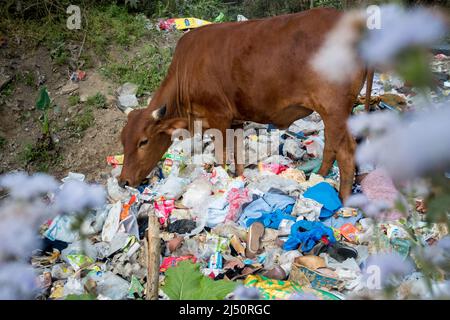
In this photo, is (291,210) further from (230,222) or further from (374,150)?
(374,150)

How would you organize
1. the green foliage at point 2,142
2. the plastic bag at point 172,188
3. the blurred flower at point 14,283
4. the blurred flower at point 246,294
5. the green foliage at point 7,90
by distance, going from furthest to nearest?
the green foliage at point 7,90 < the green foliage at point 2,142 < the plastic bag at point 172,188 < the blurred flower at point 246,294 < the blurred flower at point 14,283

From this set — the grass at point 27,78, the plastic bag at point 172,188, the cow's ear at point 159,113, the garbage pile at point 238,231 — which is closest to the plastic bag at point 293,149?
the garbage pile at point 238,231

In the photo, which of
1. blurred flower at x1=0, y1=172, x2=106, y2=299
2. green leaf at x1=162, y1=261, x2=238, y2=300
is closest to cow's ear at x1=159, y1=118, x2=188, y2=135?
green leaf at x1=162, y1=261, x2=238, y2=300

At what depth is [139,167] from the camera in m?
4.24

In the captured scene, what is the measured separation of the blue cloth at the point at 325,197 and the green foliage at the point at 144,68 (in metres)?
2.82

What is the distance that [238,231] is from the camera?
3.53 m

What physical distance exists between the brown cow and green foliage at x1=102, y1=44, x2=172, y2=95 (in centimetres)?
162

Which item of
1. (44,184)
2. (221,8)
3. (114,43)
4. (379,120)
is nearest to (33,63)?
(114,43)

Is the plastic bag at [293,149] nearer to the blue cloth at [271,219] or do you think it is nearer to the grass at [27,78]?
the blue cloth at [271,219]

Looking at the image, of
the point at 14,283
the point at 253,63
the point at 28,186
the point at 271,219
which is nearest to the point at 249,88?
the point at 253,63

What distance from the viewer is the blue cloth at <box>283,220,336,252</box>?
10.6ft

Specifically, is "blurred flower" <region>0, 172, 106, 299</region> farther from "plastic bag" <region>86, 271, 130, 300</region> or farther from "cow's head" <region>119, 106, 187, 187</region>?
"cow's head" <region>119, 106, 187, 187</region>

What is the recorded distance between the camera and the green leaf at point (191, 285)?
1.27m

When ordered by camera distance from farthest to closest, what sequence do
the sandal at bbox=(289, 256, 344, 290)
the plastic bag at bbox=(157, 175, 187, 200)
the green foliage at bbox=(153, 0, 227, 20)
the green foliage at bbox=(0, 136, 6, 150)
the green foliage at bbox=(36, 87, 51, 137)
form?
the green foliage at bbox=(153, 0, 227, 20)
the green foliage at bbox=(36, 87, 51, 137)
the green foliage at bbox=(0, 136, 6, 150)
the plastic bag at bbox=(157, 175, 187, 200)
the sandal at bbox=(289, 256, 344, 290)
